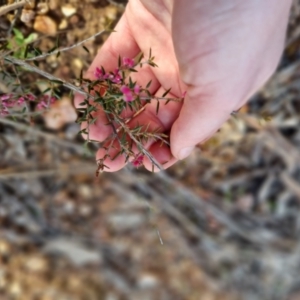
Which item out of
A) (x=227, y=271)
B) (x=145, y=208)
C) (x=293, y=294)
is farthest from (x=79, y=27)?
(x=293, y=294)

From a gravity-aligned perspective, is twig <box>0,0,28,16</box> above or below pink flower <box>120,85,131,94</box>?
above

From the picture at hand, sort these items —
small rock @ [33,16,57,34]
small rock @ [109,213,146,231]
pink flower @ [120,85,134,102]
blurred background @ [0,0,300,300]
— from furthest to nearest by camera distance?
small rock @ [109,213,146,231], blurred background @ [0,0,300,300], small rock @ [33,16,57,34], pink flower @ [120,85,134,102]

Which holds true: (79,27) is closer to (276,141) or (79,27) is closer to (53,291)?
(276,141)

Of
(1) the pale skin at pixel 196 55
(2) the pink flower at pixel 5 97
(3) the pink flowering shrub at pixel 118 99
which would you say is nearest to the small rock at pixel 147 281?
(1) the pale skin at pixel 196 55

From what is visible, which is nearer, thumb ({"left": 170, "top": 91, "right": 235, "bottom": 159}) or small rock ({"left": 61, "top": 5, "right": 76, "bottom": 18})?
thumb ({"left": 170, "top": 91, "right": 235, "bottom": 159})

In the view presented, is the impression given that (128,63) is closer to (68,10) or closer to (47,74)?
(47,74)

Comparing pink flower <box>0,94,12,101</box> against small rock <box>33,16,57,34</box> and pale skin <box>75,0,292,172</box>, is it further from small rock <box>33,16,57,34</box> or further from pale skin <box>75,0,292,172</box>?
small rock <box>33,16,57,34</box>

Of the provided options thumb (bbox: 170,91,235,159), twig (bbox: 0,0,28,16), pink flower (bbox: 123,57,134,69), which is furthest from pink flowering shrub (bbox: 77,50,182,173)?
twig (bbox: 0,0,28,16)
